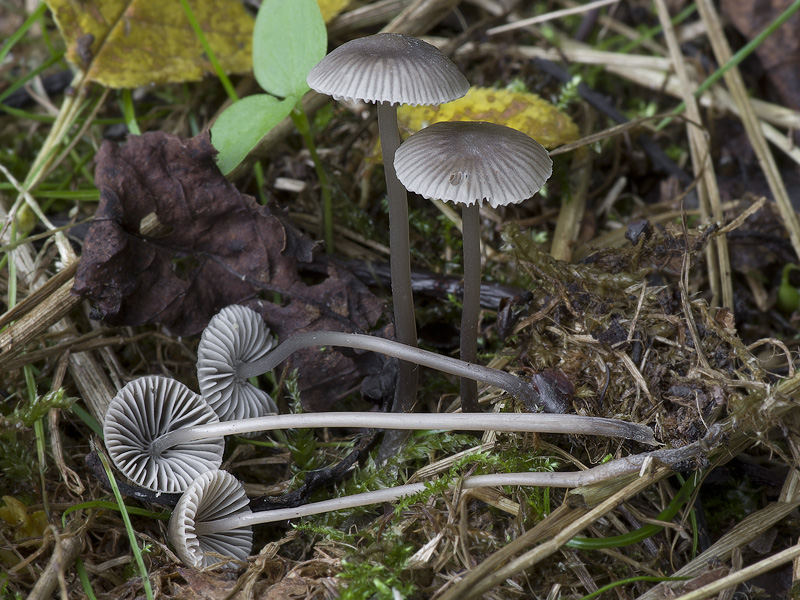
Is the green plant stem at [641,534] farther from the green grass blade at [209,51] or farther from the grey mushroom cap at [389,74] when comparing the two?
the green grass blade at [209,51]

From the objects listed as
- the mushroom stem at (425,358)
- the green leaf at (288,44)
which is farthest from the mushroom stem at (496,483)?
the green leaf at (288,44)

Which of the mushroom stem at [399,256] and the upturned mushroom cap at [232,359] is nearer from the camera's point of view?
the mushroom stem at [399,256]

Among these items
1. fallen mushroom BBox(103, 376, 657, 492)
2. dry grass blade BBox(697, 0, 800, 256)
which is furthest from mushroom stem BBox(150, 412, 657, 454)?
dry grass blade BBox(697, 0, 800, 256)

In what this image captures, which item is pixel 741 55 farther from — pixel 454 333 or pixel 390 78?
pixel 390 78

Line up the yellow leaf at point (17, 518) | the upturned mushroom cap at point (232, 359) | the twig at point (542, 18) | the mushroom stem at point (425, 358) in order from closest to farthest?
the yellow leaf at point (17, 518), the mushroom stem at point (425, 358), the upturned mushroom cap at point (232, 359), the twig at point (542, 18)

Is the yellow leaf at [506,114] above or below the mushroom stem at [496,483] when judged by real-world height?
above

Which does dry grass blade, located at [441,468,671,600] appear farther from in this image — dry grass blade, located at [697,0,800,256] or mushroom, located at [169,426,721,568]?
dry grass blade, located at [697,0,800,256]
